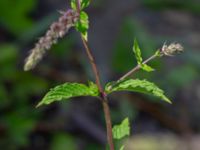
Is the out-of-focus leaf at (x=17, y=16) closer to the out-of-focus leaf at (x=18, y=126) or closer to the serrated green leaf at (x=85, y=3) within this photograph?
the out-of-focus leaf at (x=18, y=126)

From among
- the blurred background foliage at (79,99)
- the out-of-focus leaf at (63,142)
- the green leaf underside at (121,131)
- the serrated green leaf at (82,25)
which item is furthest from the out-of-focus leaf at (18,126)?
the serrated green leaf at (82,25)

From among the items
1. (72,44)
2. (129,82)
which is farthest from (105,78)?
(129,82)

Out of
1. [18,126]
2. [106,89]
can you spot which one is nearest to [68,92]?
[106,89]

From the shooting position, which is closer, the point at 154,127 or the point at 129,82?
the point at 129,82

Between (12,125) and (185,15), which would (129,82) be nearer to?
(12,125)

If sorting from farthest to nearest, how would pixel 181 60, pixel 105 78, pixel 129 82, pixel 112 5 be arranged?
pixel 112 5 → pixel 181 60 → pixel 105 78 → pixel 129 82
